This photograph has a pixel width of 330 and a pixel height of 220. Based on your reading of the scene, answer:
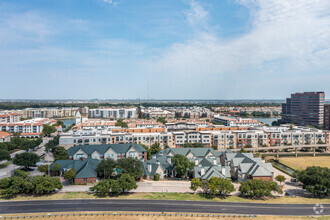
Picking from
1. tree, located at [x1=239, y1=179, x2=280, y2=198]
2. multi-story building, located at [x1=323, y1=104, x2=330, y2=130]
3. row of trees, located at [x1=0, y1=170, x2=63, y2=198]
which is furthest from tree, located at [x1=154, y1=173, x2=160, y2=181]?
multi-story building, located at [x1=323, y1=104, x2=330, y2=130]

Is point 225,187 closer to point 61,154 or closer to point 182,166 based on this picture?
point 182,166

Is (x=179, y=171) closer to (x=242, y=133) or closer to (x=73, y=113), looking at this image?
(x=242, y=133)

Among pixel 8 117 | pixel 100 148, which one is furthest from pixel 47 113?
pixel 100 148

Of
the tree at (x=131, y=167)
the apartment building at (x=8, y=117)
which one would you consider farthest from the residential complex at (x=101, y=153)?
the apartment building at (x=8, y=117)

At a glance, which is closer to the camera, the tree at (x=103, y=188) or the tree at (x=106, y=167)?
the tree at (x=103, y=188)

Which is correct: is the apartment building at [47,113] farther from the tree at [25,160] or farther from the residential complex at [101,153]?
the residential complex at [101,153]
